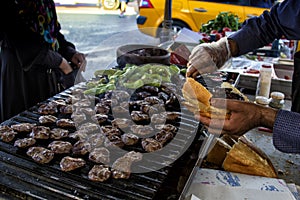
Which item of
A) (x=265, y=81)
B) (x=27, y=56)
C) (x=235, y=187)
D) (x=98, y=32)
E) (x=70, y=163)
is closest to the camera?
(x=70, y=163)

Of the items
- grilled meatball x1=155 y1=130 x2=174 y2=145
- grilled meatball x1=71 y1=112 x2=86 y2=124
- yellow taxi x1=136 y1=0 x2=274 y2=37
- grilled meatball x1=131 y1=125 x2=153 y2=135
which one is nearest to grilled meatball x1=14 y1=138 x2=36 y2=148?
grilled meatball x1=71 y1=112 x2=86 y2=124

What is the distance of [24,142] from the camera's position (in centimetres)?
180

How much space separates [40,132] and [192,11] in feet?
22.7

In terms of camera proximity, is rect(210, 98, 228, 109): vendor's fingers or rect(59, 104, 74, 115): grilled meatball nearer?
rect(210, 98, 228, 109): vendor's fingers

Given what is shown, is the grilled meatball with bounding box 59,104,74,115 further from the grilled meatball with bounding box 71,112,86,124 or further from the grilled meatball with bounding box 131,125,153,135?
the grilled meatball with bounding box 131,125,153,135

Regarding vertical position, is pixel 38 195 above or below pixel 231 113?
below

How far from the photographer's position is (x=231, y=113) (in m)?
1.87

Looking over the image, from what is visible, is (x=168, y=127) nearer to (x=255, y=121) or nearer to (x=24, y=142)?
(x=255, y=121)

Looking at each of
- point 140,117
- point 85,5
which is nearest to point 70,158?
point 140,117

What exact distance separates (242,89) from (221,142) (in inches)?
59.3

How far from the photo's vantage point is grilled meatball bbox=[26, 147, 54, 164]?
5.45 feet

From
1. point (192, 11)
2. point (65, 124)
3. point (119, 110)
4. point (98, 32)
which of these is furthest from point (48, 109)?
point (98, 32)

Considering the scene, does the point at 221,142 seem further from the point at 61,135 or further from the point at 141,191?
the point at 61,135

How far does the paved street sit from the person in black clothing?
3.95 m
